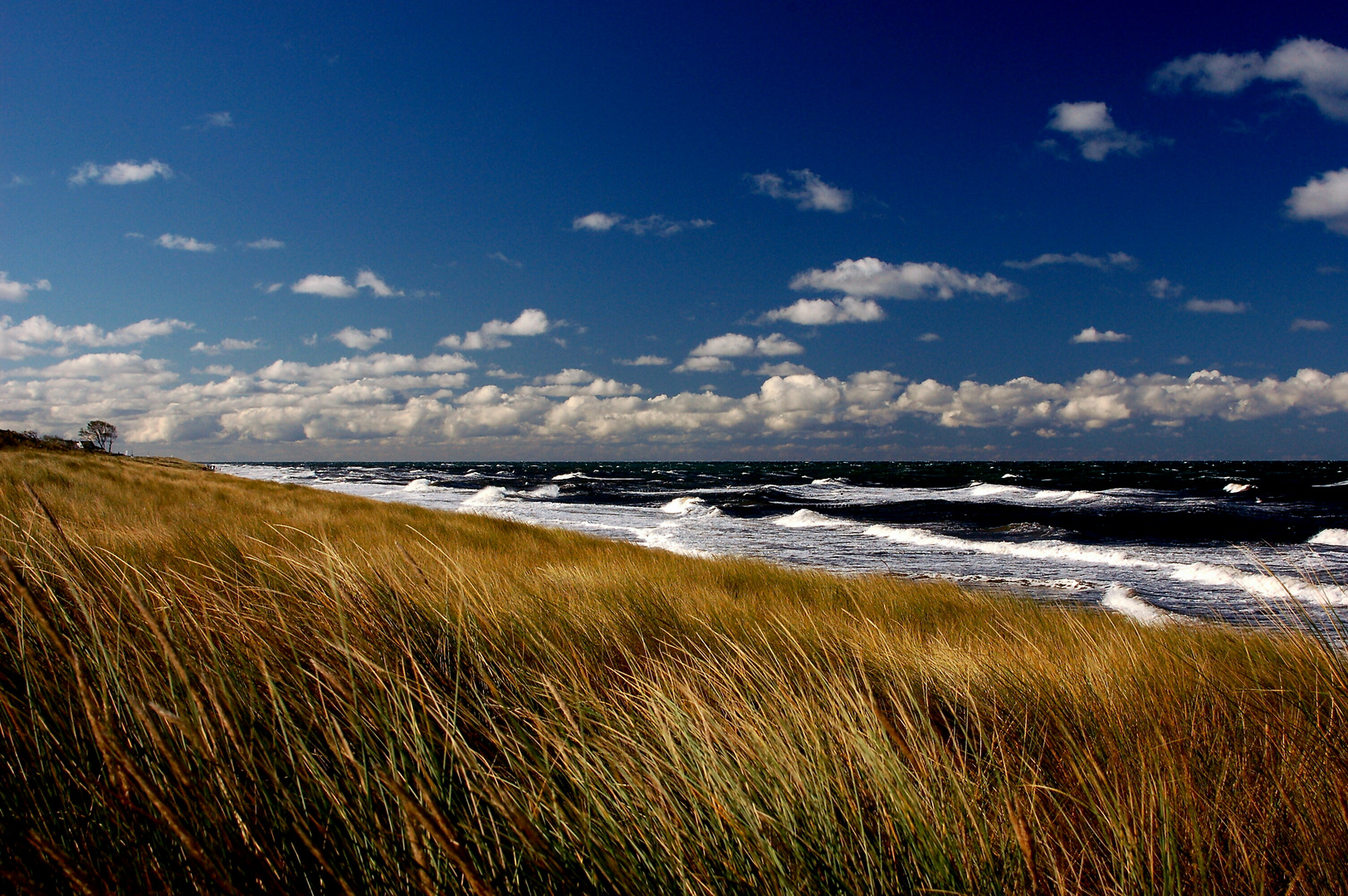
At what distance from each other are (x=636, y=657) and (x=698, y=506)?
30940 millimetres

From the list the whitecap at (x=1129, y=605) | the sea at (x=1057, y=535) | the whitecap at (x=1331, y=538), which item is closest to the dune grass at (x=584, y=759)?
the sea at (x=1057, y=535)

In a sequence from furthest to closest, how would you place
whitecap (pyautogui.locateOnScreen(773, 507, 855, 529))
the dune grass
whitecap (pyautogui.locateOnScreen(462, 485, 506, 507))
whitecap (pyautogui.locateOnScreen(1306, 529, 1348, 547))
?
whitecap (pyautogui.locateOnScreen(462, 485, 506, 507)) < whitecap (pyautogui.locateOnScreen(773, 507, 855, 529)) < whitecap (pyautogui.locateOnScreen(1306, 529, 1348, 547)) < the dune grass

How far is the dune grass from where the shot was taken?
1335mm

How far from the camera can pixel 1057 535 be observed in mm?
20219

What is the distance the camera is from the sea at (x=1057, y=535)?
10305mm

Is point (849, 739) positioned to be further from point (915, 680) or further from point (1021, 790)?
point (915, 680)

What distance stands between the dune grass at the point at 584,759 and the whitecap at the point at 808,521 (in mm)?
21223

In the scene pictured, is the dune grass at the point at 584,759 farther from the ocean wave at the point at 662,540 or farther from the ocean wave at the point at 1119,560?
the ocean wave at the point at 662,540

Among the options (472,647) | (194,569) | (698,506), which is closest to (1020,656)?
(472,647)

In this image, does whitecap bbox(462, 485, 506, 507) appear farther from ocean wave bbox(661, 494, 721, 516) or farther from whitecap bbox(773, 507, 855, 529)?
whitecap bbox(773, 507, 855, 529)

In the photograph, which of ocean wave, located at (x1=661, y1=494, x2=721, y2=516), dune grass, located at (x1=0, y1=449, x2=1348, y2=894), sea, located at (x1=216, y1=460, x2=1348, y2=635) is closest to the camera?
dune grass, located at (x1=0, y1=449, x2=1348, y2=894)

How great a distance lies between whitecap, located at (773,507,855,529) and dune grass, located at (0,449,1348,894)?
21.2 metres

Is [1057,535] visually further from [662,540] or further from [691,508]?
[691,508]

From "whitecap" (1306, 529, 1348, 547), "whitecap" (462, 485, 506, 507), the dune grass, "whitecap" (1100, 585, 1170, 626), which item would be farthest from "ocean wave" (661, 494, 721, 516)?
the dune grass
